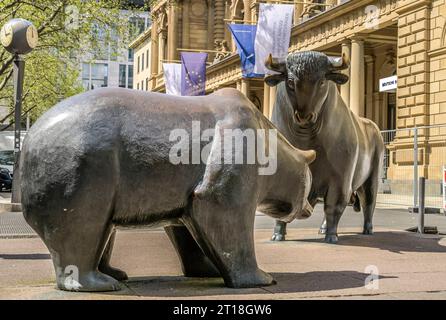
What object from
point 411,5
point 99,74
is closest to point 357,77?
point 411,5

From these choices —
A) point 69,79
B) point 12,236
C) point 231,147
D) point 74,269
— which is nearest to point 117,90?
point 231,147

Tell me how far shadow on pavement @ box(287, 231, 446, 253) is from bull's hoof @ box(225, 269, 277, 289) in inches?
126

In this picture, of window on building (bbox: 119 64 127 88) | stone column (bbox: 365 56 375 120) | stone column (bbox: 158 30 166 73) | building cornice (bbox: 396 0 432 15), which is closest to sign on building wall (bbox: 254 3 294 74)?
building cornice (bbox: 396 0 432 15)

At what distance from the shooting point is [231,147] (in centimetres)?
434

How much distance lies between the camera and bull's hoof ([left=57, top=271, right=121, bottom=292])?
407 centimetres

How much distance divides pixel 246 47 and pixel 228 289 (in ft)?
78.0

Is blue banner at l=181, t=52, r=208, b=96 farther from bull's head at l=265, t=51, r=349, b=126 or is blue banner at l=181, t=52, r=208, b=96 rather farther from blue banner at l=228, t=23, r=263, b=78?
bull's head at l=265, t=51, r=349, b=126

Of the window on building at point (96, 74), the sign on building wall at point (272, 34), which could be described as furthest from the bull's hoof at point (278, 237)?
the window on building at point (96, 74)

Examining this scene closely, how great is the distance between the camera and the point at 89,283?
4.08m

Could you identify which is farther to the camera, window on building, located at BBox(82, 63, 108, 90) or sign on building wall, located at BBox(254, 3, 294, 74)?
window on building, located at BBox(82, 63, 108, 90)

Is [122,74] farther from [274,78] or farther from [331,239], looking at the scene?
[274,78]

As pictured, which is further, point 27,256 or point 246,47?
point 246,47

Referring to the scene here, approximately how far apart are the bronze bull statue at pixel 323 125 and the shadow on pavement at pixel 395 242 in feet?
1.34

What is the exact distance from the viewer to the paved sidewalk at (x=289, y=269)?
4.23m
